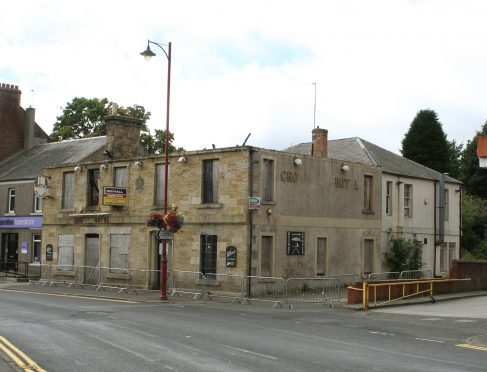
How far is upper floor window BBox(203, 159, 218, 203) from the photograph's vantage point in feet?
96.6

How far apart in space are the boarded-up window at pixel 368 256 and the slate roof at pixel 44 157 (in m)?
19.5

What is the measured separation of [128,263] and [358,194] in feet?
40.9

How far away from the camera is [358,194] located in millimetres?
33156

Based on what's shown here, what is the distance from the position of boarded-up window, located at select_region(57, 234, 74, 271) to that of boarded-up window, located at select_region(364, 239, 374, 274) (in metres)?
16.4

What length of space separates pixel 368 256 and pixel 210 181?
32.7 ft

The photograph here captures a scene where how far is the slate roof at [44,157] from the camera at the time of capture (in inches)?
1742

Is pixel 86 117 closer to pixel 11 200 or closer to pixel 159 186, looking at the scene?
pixel 11 200

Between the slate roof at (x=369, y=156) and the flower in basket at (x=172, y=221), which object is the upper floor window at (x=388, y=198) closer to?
the slate roof at (x=369, y=156)

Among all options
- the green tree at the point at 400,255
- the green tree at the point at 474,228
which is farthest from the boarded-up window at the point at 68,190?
the green tree at the point at 474,228

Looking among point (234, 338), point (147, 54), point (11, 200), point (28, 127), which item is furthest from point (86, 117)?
point (234, 338)

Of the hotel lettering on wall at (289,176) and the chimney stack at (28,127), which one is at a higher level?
the chimney stack at (28,127)

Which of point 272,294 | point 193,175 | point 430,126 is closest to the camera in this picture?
point 272,294

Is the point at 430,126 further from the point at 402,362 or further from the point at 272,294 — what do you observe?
the point at 402,362

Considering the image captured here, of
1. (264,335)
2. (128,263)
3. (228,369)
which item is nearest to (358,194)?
(128,263)
